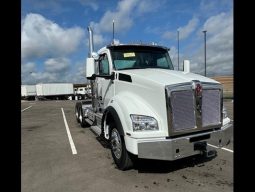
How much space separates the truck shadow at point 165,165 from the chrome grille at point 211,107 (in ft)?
3.21

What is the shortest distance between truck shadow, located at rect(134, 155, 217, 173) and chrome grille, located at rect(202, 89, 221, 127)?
3.21 ft

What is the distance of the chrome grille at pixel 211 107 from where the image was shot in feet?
19.1

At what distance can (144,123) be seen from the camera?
17.7 feet

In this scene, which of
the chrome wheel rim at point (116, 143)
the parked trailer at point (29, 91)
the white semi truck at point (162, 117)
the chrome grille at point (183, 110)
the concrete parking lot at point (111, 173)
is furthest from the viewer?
the parked trailer at point (29, 91)

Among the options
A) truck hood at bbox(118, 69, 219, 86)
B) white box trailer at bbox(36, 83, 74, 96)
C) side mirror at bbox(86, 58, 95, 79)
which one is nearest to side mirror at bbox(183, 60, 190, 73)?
truck hood at bbox(118, 69, 219, 86)

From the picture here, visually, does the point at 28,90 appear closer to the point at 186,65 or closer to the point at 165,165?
the point at 186,65

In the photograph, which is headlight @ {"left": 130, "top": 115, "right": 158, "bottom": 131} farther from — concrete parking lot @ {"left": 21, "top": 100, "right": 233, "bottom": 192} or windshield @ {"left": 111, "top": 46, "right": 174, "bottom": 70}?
windshield @ {"left": 111, "top": 46, "right": 174, "bottom": 70}

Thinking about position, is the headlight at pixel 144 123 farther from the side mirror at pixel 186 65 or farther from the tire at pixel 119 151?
the side mirror at pixel 186 65

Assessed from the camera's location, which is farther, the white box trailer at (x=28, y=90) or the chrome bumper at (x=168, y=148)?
the white box trailer at (x=28, y=90)

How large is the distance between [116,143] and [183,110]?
1.60 m

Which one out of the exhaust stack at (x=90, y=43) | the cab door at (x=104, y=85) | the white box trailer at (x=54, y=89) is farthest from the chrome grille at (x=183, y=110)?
the white box trailer at (x=54, y=89)

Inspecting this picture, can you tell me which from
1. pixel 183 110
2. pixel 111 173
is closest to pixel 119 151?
pixel 111 173

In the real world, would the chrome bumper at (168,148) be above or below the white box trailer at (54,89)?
below
